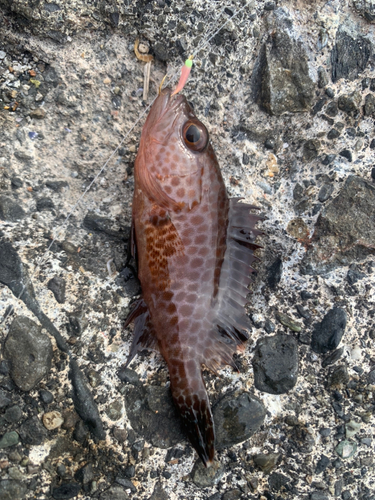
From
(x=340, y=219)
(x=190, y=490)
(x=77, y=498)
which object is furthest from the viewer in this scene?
(x=340, y=219)

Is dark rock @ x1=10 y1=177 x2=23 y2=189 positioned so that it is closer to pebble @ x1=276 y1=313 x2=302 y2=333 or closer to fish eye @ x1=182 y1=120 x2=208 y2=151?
fish eye @ x1=182 y1=120 x2=208 y2=151

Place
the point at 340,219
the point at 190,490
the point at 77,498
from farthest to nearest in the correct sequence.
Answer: the point at 340,219
the point at 190,490
the point at 77,498

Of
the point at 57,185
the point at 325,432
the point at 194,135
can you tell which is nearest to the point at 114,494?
the point at 325,432

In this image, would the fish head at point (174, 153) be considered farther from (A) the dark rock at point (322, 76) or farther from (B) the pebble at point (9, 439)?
(B) the pebble at point (9, 439)

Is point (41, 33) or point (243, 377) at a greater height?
point (41, 33)

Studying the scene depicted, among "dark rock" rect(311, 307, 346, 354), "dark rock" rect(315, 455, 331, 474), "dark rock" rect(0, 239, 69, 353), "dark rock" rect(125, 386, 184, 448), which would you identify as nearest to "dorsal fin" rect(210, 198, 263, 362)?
"dark rock" rect(125, 386, 184, 448)

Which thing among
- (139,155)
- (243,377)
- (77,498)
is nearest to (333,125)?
(139,155)

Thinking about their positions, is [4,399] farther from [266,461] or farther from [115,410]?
[266,461]

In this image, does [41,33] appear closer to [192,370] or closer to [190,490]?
[192,370]
